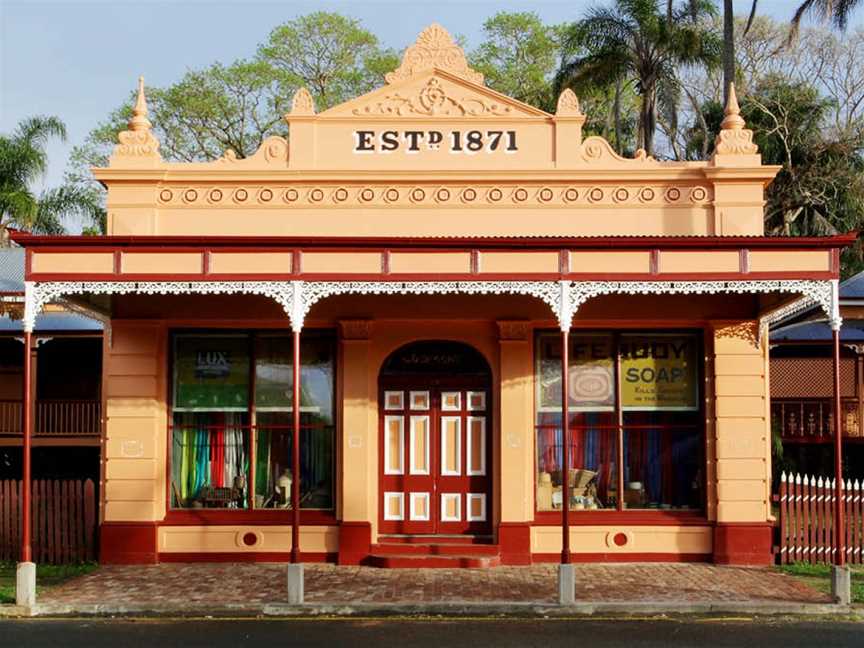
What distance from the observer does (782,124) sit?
36.8 meters

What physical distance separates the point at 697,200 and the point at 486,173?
3.17m

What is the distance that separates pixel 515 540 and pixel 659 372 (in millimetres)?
3339

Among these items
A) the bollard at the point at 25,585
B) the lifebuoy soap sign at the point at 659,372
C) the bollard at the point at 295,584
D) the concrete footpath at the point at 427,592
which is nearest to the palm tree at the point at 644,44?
the lifebuoy soap sign at the point at 659,372

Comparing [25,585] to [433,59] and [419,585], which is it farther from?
[433,59]

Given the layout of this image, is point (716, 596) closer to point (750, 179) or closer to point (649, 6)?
point (750, 179)

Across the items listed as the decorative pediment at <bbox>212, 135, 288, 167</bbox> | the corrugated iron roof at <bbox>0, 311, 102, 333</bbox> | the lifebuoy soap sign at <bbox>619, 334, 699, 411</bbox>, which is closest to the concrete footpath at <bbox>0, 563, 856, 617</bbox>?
the lifebuoy soap sign at <bbox>619, 334, 699, 411</bbox>

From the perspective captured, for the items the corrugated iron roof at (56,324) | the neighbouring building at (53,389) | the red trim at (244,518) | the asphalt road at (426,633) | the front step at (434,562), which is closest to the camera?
the asphalt road at (426,633)

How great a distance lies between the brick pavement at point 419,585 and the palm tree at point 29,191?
73.2 feet

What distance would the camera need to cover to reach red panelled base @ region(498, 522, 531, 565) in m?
16.5

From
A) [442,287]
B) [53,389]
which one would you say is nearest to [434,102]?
[442,287]

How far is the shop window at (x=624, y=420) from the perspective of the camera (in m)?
17.2

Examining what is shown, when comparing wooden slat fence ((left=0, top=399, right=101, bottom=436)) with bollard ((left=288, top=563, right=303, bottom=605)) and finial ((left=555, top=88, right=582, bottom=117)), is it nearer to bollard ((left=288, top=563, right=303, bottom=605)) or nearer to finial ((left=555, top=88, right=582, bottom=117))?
bollard ((left=288, top=563, right=303, bottom=605))

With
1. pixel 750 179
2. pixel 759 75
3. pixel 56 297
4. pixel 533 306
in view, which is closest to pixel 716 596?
pixel 533 306

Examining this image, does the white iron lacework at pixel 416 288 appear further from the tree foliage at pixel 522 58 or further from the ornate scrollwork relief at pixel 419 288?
the tree foliage at pixel 522 58
